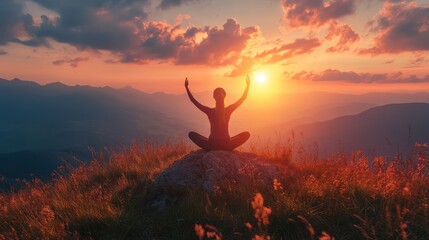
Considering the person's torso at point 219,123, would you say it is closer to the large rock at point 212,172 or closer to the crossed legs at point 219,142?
the crossed legs at point 219,142

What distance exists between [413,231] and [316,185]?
5.77 ft

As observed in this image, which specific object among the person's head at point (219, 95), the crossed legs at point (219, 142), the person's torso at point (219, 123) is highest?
the person's head at point (219, 95)

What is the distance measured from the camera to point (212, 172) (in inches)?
296

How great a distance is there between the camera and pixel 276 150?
9.66 m

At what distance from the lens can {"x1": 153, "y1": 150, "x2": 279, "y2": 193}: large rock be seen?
7228mm

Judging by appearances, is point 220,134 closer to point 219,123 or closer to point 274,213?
point 219,123

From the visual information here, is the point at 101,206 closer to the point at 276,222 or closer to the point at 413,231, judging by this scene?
the point at 276,222

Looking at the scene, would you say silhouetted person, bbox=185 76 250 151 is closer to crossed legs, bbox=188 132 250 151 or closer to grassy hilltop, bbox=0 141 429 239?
crossed legs, bbox=188 132 250 151

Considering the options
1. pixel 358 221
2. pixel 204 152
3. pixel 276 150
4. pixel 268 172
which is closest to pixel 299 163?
pixel 276 150

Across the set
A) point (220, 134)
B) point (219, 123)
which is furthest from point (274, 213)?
point (219, 123)

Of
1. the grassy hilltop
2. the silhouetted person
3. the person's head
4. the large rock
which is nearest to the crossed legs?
the silhouetted person

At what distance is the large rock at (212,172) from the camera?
23.7 ft

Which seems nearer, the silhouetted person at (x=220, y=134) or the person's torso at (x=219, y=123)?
the silhouetted person at (x=220, y=134)

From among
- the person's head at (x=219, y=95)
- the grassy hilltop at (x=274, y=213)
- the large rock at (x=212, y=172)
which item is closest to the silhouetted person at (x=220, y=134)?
the person's head at (x=219, y=95)
